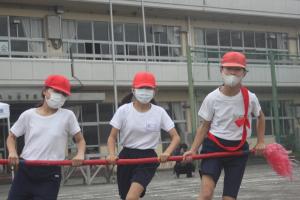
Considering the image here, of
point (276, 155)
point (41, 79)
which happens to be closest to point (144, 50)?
point (41, 79)

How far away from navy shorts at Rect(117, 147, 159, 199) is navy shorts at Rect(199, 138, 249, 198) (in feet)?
2.18

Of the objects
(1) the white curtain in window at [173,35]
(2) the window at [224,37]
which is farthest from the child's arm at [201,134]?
(2) the window at [224,37]

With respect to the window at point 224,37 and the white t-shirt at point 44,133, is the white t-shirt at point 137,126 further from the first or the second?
the window at point 224,37

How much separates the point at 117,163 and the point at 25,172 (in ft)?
3.77

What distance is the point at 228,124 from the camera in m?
7.39

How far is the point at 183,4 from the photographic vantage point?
32656 millimetres

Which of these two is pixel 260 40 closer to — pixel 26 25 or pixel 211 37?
pixel 211 37

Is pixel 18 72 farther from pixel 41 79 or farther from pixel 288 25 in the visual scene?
pixel 288 25

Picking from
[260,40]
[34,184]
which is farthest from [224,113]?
[260,40]

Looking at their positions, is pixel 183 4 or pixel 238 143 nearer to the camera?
pixel 238 143

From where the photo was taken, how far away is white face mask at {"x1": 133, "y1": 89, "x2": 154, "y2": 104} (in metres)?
7.67

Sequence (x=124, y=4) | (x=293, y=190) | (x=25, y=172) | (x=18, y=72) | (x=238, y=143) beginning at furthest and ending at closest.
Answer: (x=124, y=4) < (x=18, y=72) < (x=293, y=190) < (x=238, y=143) < (x=25, y=172)

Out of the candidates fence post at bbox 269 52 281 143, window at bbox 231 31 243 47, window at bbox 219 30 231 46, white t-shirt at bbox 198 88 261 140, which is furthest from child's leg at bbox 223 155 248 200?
window at bbox 231 31 243 47

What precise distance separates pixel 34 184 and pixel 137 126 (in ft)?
4.87
